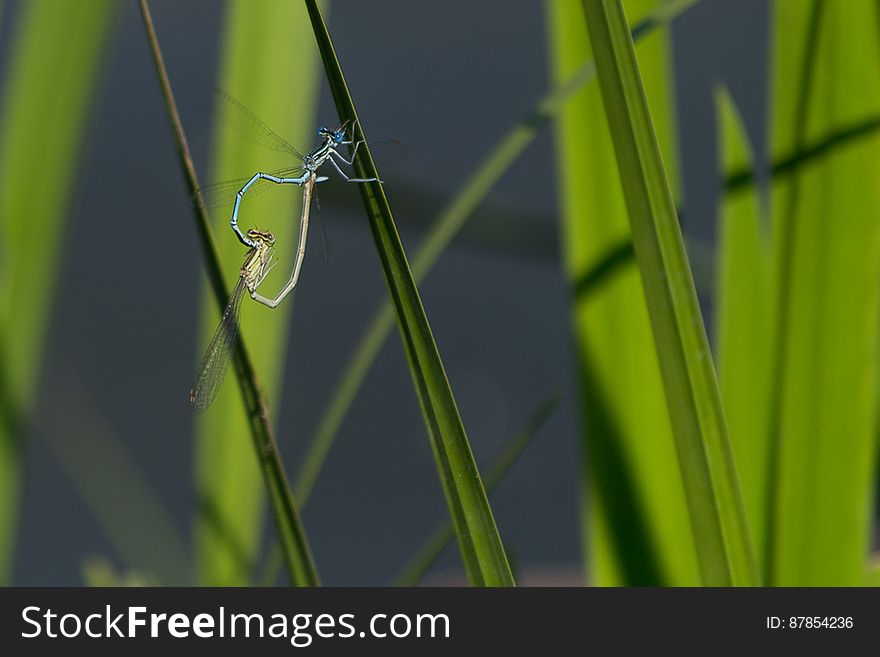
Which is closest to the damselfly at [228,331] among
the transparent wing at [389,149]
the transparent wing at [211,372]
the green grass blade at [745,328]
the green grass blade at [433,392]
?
the transparent wing at [211,372]

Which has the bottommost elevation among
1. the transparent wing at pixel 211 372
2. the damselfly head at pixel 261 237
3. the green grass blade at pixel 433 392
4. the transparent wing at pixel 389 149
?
the green grass blade at pixel 433 392

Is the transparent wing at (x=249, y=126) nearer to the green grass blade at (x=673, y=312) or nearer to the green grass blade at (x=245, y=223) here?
the green grass blade at (x=245, y=223)

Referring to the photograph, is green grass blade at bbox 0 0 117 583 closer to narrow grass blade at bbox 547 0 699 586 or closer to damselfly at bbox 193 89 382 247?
damselfly at bbox 193 89 382 247

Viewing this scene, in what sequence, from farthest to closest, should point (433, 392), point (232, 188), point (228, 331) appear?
point (232, 188)
point (228, 331)
point (433, 392)

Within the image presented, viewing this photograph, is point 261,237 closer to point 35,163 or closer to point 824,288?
point 35,163

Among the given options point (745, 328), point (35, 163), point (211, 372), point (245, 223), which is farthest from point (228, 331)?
point (745, 328)
